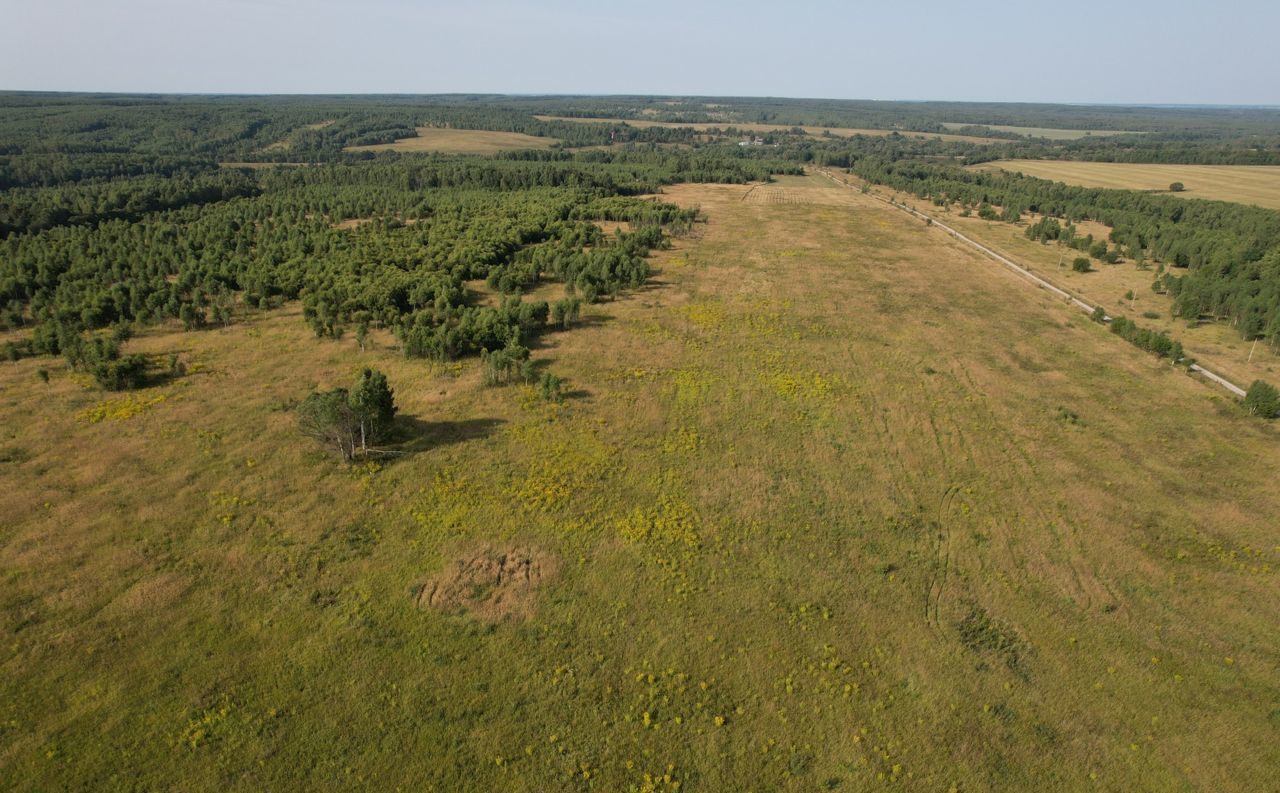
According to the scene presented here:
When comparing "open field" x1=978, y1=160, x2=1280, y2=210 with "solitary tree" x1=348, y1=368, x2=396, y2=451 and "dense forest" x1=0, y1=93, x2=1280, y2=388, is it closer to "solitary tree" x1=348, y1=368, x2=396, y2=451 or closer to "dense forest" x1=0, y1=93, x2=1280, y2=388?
"dense forest" x1=0, y1=93, x2=1280, y2=388

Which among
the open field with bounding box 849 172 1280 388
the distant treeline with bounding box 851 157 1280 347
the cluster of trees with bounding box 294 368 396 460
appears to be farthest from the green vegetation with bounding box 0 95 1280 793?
A: the open field with bounding box 849 172 1280 388

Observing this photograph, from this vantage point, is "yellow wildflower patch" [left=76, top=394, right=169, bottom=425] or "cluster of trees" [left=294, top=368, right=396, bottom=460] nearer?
"cluster of trees" [left=294, top=368, right=396, bottom=460]

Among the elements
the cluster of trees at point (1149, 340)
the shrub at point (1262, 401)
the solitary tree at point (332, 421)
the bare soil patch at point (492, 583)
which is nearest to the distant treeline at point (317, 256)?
the solitary tree at point (332, 421)

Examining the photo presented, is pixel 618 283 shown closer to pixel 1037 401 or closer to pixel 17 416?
pixel 1037 401

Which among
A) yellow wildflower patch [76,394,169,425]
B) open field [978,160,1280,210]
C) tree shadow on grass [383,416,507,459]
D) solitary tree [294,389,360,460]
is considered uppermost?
open field [978,160,1280,210]

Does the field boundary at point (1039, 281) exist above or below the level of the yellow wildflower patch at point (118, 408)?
above

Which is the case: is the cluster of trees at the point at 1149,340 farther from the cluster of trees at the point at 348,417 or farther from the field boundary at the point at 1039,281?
the cluster of trees at the point at 348,417

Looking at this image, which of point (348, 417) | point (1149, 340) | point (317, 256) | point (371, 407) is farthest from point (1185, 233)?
point (317, 256)
